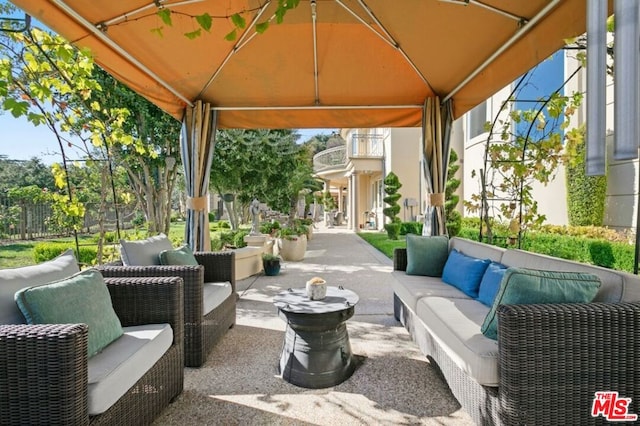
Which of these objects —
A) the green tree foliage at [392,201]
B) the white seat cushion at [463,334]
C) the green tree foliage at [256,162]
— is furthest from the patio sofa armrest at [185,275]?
the green tree foliage at [392,201]

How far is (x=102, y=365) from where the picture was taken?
183 cm

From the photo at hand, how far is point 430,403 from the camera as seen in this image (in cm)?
241

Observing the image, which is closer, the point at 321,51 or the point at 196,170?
the point at 321,51

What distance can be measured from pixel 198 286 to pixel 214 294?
0.47 m

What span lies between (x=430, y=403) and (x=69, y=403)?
2017 mm

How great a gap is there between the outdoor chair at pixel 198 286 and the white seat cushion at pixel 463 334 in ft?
5.86

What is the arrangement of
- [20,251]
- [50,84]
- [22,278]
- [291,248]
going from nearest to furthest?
1. [22,278]
2. [50,84]
3. [291,248]
4. [20,251]

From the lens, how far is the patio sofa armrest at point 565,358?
5.63 feet

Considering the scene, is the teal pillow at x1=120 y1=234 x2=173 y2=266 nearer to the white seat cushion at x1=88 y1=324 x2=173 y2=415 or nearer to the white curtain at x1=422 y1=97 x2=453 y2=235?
the white seat cushion at x1=88 y1=324 x2=173 y2=415

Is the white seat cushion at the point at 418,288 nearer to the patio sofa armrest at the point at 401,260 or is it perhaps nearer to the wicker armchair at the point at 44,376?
the patio sofa armrest at the point at 401,260

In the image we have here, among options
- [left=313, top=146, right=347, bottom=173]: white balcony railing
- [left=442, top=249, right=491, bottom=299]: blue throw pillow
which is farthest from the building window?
[left=313, top=146, right=347, bottom=173]: white balcony railing

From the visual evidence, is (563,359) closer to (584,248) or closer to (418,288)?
(418,288)

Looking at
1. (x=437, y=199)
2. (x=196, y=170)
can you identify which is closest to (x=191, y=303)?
(x=196, y=170)

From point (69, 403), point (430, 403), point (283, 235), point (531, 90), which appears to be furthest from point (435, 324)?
point (531, 90)
